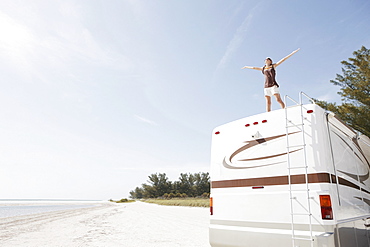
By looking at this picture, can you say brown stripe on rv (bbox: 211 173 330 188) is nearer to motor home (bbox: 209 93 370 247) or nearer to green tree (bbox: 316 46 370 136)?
motor home (bbox: 209 93 370 247)

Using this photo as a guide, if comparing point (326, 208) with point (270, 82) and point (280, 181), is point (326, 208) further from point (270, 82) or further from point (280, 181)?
point (270, 82)

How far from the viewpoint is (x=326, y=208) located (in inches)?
148

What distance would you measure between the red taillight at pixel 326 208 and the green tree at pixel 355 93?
16.0 meters

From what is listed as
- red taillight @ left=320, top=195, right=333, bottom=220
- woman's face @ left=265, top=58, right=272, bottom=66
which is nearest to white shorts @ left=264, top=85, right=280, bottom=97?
woman's face @ left=265, top=58, right=272, bottom=66

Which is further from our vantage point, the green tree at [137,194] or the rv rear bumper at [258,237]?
the green tree at [137,194]

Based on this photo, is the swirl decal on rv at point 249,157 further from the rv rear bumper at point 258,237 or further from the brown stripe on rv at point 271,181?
the rv rear bumper at point 258,237

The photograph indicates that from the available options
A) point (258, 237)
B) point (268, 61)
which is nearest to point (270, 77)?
point (268, 61)

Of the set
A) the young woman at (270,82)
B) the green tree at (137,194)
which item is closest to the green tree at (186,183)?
the green tree at (137,194)

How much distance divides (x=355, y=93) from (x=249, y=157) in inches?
675

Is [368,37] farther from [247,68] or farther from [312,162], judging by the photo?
[312,162]

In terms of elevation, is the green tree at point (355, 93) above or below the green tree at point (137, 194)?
above

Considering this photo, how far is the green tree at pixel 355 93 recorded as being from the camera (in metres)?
17.1

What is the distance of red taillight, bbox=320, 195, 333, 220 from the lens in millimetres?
3732

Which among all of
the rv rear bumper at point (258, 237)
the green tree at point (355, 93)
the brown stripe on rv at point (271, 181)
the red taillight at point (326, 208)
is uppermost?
the green tree at point (355, 93)
